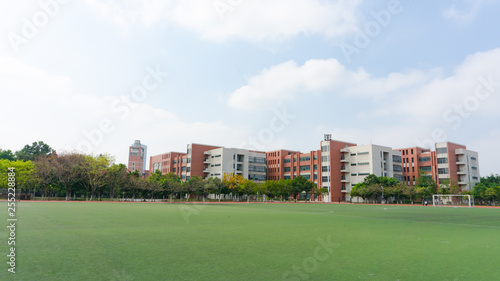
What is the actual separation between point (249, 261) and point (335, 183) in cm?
6967

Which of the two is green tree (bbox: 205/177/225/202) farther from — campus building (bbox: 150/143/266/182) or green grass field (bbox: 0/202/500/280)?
green grass field (bbox: 0/202/500/280)

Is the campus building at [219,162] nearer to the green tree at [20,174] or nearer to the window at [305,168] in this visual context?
the window at [305,168]

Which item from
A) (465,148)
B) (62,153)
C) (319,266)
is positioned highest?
(465,148)

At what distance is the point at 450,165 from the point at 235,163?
47.2 m

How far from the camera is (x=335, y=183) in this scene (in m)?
72.0

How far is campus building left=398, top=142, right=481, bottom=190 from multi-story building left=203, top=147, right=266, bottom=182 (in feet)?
118

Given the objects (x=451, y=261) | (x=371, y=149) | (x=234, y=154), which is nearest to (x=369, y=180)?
(x=371, y=149)

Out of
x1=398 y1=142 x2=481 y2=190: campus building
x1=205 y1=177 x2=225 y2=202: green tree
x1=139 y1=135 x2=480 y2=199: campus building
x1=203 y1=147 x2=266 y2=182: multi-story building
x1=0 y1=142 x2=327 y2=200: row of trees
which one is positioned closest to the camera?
x1=0 y1=142 x2=327 y2=200: row of trees

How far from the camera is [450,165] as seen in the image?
7031 cm

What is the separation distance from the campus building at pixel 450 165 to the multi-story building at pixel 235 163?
3587cm

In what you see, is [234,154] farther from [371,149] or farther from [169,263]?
[169,263]

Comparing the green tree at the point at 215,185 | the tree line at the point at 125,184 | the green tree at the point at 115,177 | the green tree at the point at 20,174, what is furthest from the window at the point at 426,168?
the green tree at the point at 20,174

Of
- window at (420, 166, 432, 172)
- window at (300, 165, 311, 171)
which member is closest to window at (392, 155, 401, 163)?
window at (420, 166, 432, 172)

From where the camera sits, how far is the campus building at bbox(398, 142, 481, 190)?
232 ft
